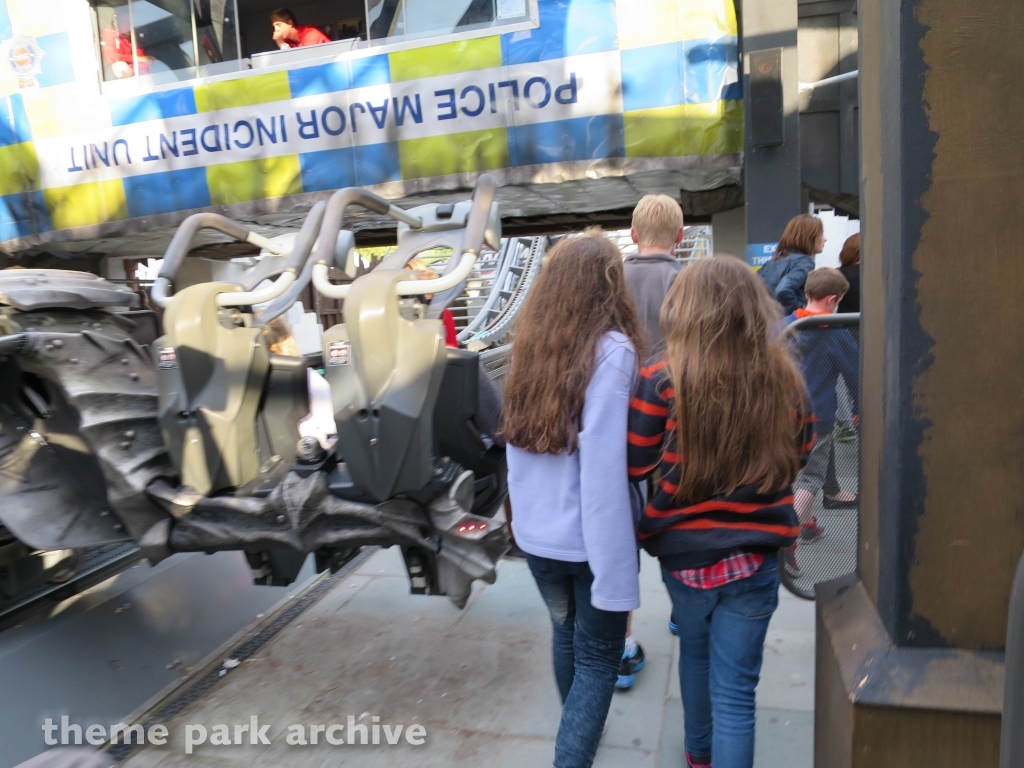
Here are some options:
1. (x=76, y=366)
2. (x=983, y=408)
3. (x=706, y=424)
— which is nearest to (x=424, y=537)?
(x=706, y=424)

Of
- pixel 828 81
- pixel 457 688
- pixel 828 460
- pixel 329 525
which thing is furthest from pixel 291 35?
pixel 828 460

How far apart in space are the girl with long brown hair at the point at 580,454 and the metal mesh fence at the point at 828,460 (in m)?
0.84

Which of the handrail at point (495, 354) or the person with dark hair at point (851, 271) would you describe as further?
the handrail at point (495, 354)

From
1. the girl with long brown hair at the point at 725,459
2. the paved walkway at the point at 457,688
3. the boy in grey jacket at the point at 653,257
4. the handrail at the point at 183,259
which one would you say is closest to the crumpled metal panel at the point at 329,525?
the paved walkway at the point at 457,688

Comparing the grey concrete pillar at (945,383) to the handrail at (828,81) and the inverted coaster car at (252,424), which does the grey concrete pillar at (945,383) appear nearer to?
the inverted coaster car at (252,424)

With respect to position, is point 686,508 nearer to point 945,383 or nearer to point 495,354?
point 945,383

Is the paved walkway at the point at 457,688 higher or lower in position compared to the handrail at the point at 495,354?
lower

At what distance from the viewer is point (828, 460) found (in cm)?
261

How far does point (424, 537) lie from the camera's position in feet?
→ 8.87

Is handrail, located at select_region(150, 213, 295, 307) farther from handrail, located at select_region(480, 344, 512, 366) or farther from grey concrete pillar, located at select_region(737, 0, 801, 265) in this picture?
grey concrete pillar, located at select_region(737, 0, 801, 265)

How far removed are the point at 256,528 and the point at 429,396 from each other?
0.86 m

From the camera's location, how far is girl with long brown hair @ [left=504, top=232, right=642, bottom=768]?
1929mm

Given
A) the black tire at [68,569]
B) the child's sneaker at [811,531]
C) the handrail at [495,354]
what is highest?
the handrail at [495,354]

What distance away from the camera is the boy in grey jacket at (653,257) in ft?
9.46
